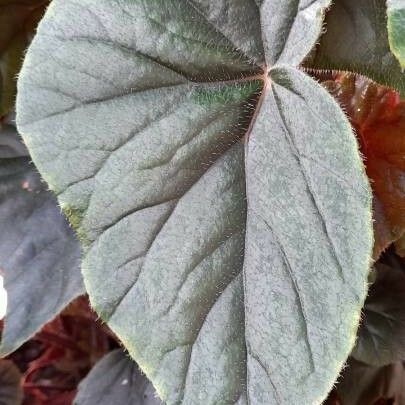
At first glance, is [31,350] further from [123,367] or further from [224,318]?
[224,318]

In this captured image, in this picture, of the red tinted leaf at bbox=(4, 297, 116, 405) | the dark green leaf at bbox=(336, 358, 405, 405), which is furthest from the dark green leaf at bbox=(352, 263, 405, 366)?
the red tinted leaf at bbox=(4, 297, 116, 405)

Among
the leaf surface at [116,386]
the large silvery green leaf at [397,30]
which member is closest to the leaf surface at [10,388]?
the leaf surface at [116,386]

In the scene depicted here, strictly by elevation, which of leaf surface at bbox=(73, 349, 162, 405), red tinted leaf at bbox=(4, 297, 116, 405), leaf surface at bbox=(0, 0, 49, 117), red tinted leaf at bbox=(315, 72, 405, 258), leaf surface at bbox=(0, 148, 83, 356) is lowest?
red tinted leaf at bbox=(4, 297, 116, 405)

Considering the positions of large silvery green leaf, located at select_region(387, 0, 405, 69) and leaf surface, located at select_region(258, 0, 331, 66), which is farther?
leaf surface, located at select_region(258, 0, 331, 66)

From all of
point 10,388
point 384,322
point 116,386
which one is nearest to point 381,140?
point 384,322

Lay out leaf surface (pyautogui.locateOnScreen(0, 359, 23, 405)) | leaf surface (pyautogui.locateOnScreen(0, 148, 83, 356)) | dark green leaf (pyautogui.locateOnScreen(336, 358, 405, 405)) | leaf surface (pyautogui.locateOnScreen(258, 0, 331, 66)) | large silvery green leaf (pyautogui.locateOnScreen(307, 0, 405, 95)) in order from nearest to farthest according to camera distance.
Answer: leaf surface (pyautogui.locateOnScreen(258, 0, 331, 66)), large silvery green leaf (pyautogui.locateOnScreen(307, 0, 405, 95)), leaf surface (pyautogui.locateOnScreen(0, 148, 83, 356)), dark green leaf (pyautogui.locateOnScreen(336, 358, 405, 405)), leaf surface (pyautogui.locateOnScreen(0, 359, 23, 405))

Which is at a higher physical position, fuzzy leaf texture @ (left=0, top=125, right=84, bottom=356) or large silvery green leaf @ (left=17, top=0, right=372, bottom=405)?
large silvery green leaf @ (left=17, top=0, right=372, bottom=405)

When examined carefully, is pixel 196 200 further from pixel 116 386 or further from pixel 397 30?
pixel 116 386

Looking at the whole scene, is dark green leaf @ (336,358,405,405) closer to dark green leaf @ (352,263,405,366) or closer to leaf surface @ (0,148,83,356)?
dark green leaf @ (352,263,405,366)
